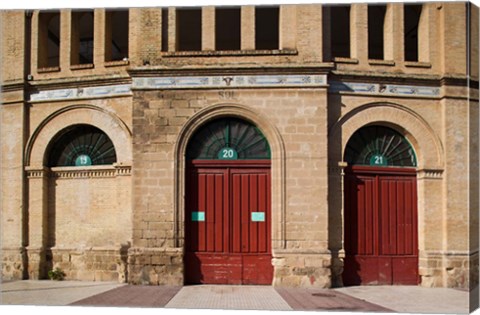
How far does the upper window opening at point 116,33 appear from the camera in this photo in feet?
46.9

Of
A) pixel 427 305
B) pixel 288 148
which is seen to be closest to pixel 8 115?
pixel 288 148

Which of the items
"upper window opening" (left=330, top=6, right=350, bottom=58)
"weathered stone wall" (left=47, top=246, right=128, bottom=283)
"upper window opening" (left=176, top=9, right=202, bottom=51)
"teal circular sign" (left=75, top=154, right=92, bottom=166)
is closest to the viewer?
"weathered stone wall" (left=47, top=246, right=128, bottom=283)

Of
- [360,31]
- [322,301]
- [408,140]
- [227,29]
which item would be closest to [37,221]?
[322,301]

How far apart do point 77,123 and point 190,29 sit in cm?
479

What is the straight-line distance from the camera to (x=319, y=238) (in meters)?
12.7

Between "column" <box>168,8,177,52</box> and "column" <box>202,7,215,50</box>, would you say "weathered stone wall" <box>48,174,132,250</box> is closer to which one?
"column" <box>168,8,177,52</box>

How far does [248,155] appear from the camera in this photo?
13328mm

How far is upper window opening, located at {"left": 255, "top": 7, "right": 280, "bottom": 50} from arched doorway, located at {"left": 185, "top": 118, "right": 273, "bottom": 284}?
161 inches

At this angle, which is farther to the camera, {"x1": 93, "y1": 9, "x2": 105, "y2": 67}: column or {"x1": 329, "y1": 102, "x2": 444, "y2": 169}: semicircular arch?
{"x1": 93, "y1": 9, "x2": 105, "y2": 67}: column

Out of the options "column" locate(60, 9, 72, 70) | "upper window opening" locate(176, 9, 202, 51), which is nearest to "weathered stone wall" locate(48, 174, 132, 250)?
"column" locate(60, 9, 72, 70)

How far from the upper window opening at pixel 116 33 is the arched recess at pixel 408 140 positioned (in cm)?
624

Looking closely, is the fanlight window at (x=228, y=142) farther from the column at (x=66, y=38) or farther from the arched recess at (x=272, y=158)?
the column at (x=66, y=38)

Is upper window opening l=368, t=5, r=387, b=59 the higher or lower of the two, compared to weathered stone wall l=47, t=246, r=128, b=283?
higher

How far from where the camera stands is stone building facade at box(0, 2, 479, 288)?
1290cm
